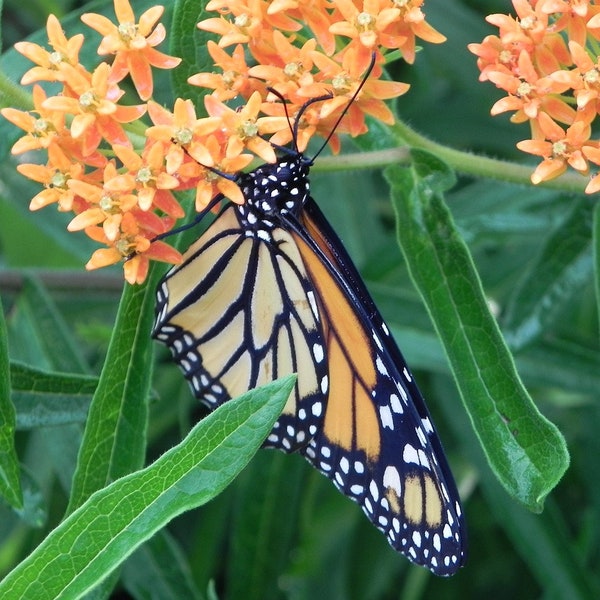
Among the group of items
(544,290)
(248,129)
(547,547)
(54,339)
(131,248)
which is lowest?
(547,547)

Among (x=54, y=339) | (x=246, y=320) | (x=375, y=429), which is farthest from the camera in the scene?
(x=54, y=339)

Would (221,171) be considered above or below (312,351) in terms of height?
above

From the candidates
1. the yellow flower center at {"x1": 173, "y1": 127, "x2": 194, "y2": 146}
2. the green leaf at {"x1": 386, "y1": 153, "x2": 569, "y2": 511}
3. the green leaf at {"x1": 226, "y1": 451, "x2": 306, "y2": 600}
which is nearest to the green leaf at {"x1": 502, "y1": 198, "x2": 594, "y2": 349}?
the green leaf at {"x1": 386, "y1": 153, "x2": 569, "y2": 511}

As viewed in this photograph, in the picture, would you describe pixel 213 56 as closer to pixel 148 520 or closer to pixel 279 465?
pixel 148 520

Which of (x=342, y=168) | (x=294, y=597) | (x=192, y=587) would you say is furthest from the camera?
(x=294, y=597)

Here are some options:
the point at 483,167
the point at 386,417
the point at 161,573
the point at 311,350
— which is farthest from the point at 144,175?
the point at 161,573

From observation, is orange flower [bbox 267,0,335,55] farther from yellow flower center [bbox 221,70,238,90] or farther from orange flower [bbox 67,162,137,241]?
orange flower [bbox 67,162,137,241]

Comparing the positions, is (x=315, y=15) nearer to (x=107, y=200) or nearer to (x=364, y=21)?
(x=364, y=21)

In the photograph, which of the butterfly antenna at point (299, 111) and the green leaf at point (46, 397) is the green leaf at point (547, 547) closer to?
the green leaf at point (46, 397)

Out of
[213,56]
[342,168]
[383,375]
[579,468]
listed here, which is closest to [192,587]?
[383,375]
